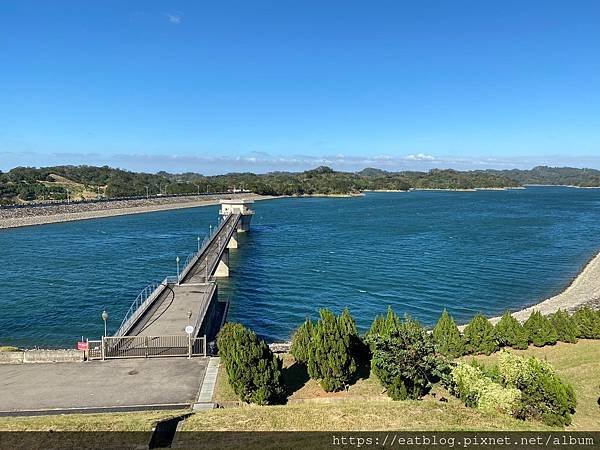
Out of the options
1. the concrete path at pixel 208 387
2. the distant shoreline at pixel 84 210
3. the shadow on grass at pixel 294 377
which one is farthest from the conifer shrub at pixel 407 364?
the distant shoreline at pixel 84 210

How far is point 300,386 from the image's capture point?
16.7m

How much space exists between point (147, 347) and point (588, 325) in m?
20.0

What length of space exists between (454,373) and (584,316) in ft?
39.1

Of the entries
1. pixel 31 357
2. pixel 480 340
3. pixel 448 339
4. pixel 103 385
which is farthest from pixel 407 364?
pixel 31 357

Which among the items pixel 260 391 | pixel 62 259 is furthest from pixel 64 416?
pixel 62 259

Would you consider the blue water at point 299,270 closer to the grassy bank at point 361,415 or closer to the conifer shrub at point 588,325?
the conifer shrub at point 588,325

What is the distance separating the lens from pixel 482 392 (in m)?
13.4

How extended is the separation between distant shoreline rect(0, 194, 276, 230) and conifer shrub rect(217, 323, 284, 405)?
269ft

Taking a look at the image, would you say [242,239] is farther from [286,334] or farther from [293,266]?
[286,334]

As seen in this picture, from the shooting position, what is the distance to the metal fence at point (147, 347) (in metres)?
18.1

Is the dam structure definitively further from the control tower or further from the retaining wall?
the control tower

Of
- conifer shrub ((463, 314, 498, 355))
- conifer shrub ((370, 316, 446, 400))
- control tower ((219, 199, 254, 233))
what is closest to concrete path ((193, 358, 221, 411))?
conifer shrub ((370, 316, 446, 400))

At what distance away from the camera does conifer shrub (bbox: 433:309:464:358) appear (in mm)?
20998

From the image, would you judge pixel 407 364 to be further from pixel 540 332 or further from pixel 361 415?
pixel 540 332
